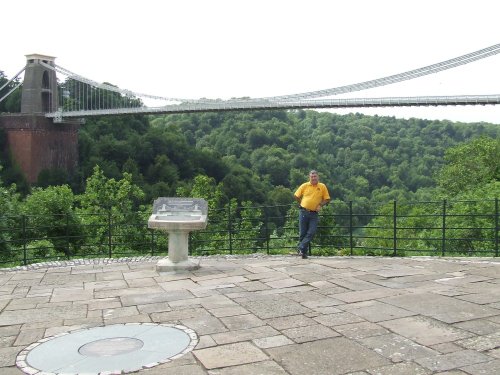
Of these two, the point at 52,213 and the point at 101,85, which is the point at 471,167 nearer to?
the point at 52,213

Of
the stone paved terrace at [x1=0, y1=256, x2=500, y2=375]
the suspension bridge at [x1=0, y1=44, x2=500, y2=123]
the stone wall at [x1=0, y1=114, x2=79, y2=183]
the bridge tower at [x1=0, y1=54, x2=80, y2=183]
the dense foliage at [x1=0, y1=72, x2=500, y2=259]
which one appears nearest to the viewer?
the stone paved terrace at [x1=0, y1=256, x2=500, y2=375]

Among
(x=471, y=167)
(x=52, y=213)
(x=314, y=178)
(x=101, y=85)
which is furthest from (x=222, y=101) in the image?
(x=314, y=178)

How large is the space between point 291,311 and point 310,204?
2.93m

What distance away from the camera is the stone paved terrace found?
3766 millimetres

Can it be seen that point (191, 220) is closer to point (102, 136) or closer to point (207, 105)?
point (207, 105)

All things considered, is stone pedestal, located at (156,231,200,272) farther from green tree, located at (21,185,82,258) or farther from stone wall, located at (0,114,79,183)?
stone wall, located at (0,114,79,183)

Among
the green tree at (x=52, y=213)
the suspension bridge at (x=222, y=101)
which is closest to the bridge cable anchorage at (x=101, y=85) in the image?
the suspension bridge at (x=222, y=101)

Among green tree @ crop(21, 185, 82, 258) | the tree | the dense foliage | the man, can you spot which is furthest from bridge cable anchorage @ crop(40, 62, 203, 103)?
the man

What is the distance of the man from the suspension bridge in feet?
70.3

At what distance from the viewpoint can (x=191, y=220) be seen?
23.2 ft

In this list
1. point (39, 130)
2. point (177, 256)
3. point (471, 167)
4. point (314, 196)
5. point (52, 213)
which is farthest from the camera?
point (39, 130)

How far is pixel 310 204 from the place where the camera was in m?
7.76

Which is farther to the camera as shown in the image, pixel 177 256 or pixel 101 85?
pixel 101 85

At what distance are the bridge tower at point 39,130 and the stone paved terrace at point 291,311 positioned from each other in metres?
37.3
